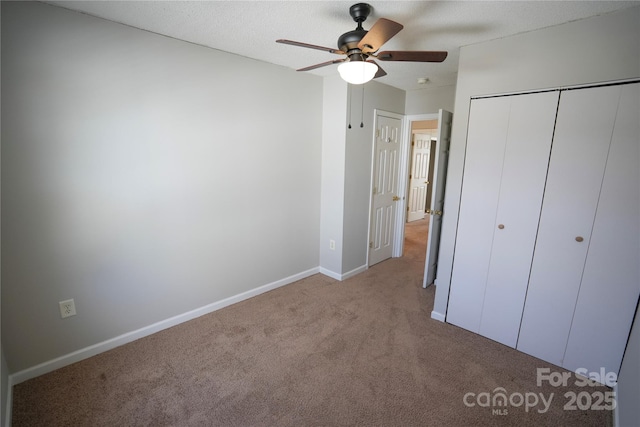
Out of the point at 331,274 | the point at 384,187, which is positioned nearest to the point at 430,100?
the point at 384,187

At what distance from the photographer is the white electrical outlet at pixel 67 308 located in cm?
199

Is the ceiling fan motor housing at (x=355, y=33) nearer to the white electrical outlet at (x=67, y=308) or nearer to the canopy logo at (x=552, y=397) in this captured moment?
the canopy logo at (x=552, y=397)

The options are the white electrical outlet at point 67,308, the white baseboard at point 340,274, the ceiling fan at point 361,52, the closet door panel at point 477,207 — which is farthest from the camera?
the white baseboard at point 340,274

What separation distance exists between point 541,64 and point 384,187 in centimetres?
211

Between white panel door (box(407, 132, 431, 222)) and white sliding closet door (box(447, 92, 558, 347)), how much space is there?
12.7 ft

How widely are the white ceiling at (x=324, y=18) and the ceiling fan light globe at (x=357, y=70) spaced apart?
1.23 feet

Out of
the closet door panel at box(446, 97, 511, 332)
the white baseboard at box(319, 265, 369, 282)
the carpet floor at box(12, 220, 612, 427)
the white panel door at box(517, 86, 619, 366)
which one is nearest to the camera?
the carpet floor at box(12, 220, 612, 427)

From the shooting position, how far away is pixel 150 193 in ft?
7.35

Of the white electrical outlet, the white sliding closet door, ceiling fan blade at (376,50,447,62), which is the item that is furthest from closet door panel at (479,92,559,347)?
the white electrical outlet

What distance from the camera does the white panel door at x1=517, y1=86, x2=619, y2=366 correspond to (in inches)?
72.1

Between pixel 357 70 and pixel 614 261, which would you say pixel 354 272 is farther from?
pixel 357 70

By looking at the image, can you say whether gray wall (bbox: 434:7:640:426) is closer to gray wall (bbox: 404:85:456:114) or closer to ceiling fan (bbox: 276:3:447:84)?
ceiling fan (bbox: 276:3:447:84)

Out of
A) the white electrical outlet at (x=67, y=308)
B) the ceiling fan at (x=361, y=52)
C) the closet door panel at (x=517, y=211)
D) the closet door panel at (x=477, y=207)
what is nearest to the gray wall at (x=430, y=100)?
the closet door panel at (x=477, y=207)

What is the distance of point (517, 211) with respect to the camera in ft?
7.12
